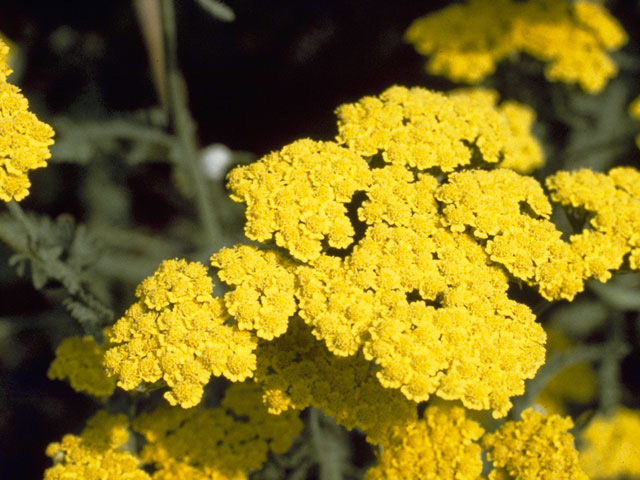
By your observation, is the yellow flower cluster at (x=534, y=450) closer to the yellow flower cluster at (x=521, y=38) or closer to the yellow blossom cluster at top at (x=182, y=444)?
the yellow blossom cluster at top at (x=182, y=444)

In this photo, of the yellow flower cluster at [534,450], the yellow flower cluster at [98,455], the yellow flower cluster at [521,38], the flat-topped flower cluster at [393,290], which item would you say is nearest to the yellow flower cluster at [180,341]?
the flat-topped flower cluster at [393,290]

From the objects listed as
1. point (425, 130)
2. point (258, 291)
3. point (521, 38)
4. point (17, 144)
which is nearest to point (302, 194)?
point (258, 291)

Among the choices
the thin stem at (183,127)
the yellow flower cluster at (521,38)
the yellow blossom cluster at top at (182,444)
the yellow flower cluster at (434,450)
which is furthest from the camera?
the yellow flower cluster at (521,38)

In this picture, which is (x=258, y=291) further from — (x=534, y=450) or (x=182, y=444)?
(x=534, y=450)

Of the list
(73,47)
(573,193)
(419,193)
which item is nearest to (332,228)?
(419,193)

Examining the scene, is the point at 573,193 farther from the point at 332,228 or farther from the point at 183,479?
the point at 183,479

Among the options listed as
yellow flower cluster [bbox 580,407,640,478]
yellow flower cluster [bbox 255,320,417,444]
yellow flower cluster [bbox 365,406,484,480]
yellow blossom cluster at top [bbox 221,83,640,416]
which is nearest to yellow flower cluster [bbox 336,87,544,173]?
yellow blossom cluster at top [bbox 221,83,640,416]
